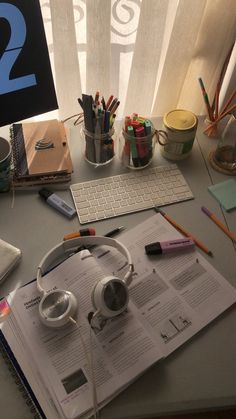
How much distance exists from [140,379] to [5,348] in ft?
0.81

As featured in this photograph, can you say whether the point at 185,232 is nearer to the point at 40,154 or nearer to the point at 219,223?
the point at 219,223

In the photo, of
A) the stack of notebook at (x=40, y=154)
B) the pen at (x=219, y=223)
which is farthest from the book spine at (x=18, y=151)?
the pen at (x=219, y=223)

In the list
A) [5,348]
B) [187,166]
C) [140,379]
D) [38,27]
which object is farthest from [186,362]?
[38,27]

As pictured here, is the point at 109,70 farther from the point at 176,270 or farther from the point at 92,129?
the point at 176,270

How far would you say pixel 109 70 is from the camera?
1.08m

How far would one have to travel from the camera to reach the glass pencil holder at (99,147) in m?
0.92

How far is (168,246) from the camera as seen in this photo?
811 millimetres

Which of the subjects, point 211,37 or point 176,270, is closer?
point 176,270

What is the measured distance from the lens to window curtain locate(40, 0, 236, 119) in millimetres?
960

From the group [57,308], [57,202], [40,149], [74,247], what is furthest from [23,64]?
[57,308]

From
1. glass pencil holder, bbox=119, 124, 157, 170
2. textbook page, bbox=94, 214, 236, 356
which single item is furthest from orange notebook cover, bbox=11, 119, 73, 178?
textbook page, bbox=94, 214, 236, 356

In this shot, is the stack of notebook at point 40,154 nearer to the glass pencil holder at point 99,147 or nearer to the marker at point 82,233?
the glass pencil holder at point 99,147

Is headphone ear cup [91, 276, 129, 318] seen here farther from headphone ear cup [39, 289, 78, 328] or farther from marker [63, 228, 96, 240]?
marker [63, 228, 96, 240]

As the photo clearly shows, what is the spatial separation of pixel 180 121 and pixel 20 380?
0.70 metres
